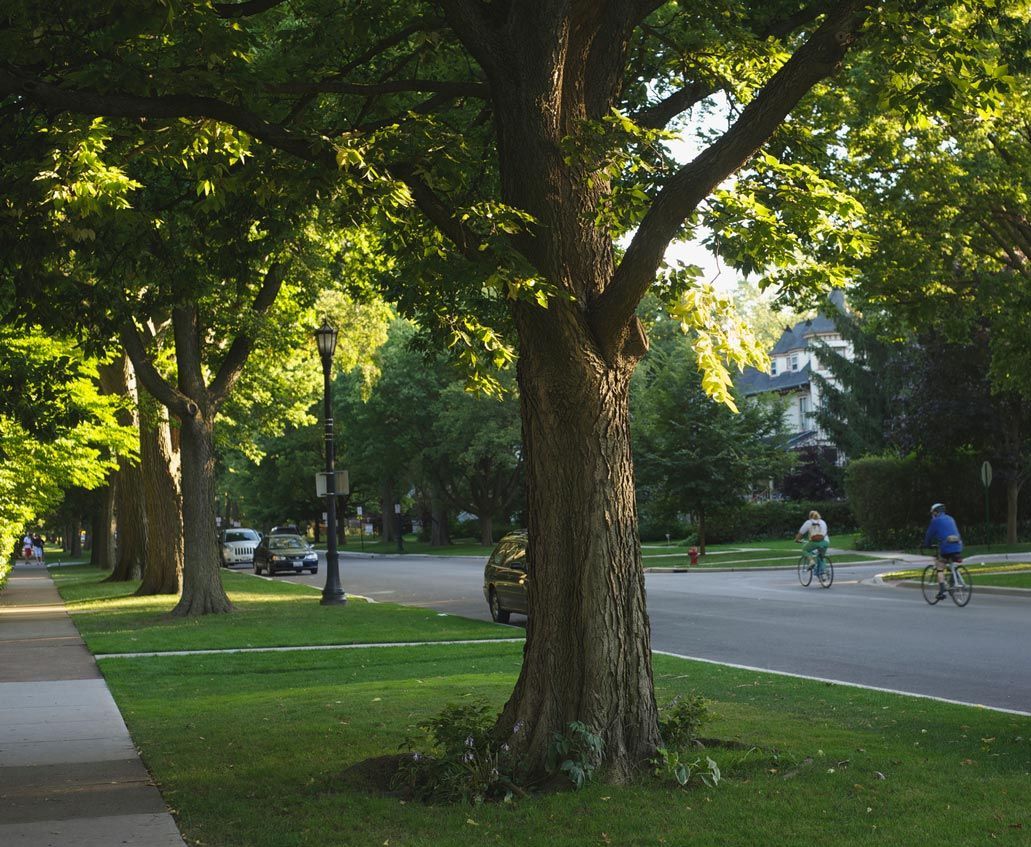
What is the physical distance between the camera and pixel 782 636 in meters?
17.9

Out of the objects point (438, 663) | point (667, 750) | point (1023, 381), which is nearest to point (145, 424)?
point (438, 663)

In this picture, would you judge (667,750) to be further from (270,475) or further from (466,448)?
(270,475)

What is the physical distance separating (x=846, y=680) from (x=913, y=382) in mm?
32802

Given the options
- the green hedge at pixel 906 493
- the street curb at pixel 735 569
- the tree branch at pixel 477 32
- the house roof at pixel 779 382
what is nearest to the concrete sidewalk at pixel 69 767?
the tree branch at pixel 477 32

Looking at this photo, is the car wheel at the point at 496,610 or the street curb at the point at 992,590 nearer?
the car wheel at the point at 496,610

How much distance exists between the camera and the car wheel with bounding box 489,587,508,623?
71.0 ft

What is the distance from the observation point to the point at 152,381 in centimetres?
2486

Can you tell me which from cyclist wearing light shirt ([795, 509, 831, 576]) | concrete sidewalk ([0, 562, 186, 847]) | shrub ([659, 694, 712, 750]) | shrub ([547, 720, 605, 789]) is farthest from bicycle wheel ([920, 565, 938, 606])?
shrub ([547, 720, 605, 789])

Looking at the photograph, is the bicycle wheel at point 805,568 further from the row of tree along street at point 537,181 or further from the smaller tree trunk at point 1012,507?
the row of tree along street at point 537,181

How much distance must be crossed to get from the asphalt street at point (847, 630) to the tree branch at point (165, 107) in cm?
771

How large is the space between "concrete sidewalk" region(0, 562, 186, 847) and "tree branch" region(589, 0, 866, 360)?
163 inches

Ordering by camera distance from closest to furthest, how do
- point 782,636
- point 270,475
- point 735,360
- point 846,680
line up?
point 735,360
point 846,680
point 782,636
point 270,475

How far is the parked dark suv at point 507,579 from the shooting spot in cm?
2070

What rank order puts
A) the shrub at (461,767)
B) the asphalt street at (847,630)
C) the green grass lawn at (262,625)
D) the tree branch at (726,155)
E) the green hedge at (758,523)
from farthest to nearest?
the green hedge at (758,523) → the green grass lawn at (262,625) → the asphalt street at (847,630) → the tree branch at (726,155) → the shrub at (461,767)
